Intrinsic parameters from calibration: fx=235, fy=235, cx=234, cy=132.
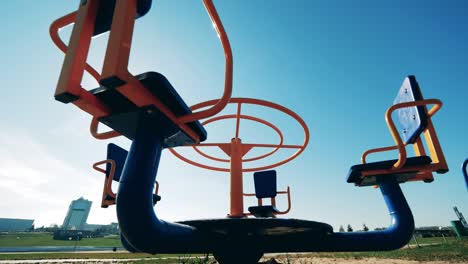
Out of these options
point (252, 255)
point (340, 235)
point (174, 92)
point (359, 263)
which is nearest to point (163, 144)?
point (174, 92)

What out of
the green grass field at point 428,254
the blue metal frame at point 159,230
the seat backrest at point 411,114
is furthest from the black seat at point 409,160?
the green grass field at point 428,254

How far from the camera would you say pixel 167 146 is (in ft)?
5.26

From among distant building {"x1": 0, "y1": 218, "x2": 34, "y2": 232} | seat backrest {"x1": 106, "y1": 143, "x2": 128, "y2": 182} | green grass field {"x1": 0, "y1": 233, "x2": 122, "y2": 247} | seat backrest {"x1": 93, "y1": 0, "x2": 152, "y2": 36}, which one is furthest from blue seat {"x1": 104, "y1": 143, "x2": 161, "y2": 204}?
distant building {"x1": 0, "y1": 218, "x2": 34, "y2": 232}

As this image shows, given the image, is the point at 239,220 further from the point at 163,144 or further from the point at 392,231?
the point at 392,231

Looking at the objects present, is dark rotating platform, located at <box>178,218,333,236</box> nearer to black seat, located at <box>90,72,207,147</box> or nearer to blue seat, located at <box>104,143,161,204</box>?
black seat, located at <box>90,72,207,147</box>

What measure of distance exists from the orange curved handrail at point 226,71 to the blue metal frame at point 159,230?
27 centimetres

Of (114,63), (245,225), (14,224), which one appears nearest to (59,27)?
(114,63)

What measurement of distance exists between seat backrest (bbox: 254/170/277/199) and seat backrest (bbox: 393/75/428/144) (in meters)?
2.01

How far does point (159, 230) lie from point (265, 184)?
290 centimetres

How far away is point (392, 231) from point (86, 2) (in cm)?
281

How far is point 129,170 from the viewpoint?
126cm

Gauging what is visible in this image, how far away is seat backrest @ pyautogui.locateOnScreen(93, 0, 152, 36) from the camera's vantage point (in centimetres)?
128

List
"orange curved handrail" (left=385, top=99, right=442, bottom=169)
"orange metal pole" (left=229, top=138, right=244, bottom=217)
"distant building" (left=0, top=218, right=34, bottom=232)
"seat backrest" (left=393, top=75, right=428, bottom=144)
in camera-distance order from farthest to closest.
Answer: "distant building" (left=0, top=218, right=34, bottom=232) → "orange metal pole" (left=229, top=138, right=244, bottom=217) → "seat backrest" (left=393, top=75, right=428, bottom=144) → "orange curved handrail" (left=385, top=99, right=442, bottom=169)

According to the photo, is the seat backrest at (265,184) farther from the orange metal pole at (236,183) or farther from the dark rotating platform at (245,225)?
the dark rotating platform at (245,225)
